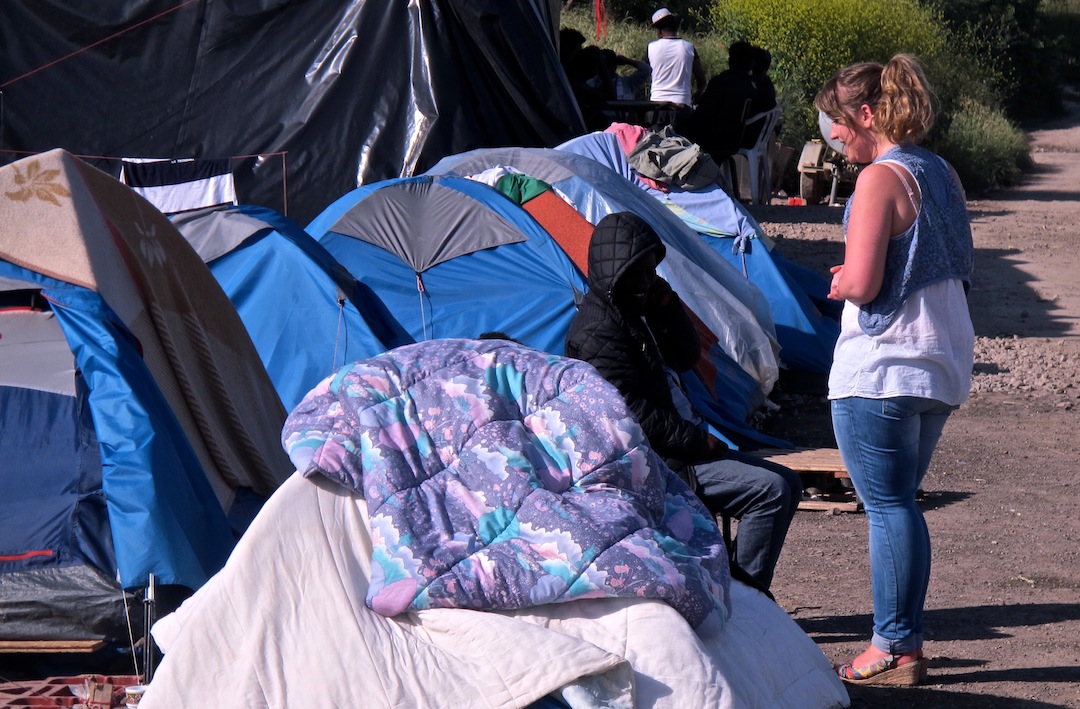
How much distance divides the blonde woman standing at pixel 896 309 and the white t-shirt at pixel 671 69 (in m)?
8.72

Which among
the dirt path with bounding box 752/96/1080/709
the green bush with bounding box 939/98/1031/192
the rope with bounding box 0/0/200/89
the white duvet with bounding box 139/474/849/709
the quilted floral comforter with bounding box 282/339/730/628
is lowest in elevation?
the dirt path with bounding box 752/96/1080/709

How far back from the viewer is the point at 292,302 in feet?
19.8

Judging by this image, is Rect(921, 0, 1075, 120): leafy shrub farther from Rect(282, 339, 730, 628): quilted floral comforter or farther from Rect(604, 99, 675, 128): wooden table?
Rect(282, 339, 730, 628): quilted floral comforter

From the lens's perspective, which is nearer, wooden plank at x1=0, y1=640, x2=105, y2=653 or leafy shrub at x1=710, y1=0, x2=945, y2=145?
wooden plank at x1=0, y1=640, x2=105, y2=653

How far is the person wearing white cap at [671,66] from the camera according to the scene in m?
12.1

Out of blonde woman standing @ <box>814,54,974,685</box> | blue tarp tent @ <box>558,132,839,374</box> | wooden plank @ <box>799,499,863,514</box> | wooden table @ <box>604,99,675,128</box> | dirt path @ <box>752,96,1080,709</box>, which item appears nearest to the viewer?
blonde woman standing @ <box>814,54,974,685</box>

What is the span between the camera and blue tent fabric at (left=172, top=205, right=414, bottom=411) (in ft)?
19.5

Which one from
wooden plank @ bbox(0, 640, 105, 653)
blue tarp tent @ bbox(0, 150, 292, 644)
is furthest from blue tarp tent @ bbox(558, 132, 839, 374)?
wooden plank @ bbox(0, 640, 105, 653)

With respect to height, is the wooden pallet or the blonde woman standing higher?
the blonde woman standing

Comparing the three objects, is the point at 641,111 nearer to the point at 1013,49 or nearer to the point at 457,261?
the point at 457,261

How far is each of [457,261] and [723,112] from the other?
21.5 ft

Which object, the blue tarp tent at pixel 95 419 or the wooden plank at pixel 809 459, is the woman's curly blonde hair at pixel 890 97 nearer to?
the blue tarp tent at pixel 95 419

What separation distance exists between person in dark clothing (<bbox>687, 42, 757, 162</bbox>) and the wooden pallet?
6743 mm

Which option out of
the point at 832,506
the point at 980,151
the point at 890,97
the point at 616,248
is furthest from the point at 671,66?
the point at 980,151
